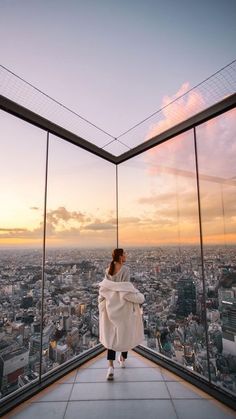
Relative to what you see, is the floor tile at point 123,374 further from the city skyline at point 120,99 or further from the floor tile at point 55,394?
the city skyline at point 120,99

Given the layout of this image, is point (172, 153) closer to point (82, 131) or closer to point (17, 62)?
point (82, 131)

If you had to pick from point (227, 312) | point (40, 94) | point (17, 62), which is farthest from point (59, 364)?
point (17, 62)

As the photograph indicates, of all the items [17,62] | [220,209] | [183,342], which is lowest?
[183,342]

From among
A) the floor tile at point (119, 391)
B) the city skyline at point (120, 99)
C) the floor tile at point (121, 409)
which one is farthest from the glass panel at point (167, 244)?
the floor tile at point (121, 409)

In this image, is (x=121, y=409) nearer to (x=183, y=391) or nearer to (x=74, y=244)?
(x=183, y=391)

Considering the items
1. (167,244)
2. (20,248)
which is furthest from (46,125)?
(167,244)

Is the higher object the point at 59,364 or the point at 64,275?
the point at 64,275
